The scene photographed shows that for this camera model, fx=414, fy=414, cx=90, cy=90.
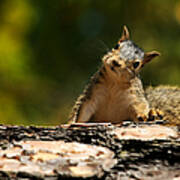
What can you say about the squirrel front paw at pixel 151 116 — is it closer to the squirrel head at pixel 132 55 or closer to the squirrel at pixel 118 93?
the squirrel at pixel 118 93

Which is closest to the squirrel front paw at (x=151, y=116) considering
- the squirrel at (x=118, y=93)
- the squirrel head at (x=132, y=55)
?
the squirrel at (x=118, y=93)

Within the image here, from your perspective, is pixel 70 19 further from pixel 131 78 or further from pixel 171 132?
pixel 171 132

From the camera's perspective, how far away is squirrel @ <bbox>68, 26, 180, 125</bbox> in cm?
144

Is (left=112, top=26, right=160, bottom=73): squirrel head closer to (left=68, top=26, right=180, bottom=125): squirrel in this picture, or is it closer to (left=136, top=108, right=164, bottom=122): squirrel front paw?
(left=68, top=26, right=180, bottom=125): squirrel

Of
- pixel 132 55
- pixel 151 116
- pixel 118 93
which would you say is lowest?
pixel 151 116

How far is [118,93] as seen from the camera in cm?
149

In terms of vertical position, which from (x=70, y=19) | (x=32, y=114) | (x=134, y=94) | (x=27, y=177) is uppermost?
(x=70, y=19)

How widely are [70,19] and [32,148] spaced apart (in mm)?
1823

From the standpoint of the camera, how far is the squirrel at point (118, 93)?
4.74 ft

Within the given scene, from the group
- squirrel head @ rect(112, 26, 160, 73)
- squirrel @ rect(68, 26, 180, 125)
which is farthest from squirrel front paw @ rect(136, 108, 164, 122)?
squirrel head @ rect(112, 26, 160, 73)

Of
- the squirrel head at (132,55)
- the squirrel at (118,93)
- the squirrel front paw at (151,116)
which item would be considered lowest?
the squirrel front paw at (151,116)

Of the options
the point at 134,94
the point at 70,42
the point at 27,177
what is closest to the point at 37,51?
the point at 70,42

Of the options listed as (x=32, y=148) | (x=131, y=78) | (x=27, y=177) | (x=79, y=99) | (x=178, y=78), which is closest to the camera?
(x=27, y=177)

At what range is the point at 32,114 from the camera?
6.95 ft
